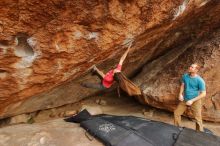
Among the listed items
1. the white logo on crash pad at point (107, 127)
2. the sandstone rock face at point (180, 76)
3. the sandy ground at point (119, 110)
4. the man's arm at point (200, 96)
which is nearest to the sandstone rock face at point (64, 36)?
the sandy ground at point (119, 110)

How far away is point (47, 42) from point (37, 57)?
13.8 inches

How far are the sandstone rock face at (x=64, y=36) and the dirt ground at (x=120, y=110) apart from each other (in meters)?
0.60

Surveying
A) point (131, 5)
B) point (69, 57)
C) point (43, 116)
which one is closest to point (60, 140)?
point (69, 57)

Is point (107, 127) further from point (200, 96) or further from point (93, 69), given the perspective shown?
point (200, 96)

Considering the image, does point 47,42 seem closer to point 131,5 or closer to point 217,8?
point 131,5

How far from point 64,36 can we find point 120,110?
321cm

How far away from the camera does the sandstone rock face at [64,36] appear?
4775mm

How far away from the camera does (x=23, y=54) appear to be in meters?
5.20

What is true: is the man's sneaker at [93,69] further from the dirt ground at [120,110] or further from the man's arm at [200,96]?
the man's arm at [200,96]

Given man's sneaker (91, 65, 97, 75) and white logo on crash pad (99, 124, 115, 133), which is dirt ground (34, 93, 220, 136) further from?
white logo on crash pad (99, 124, 115, 133)

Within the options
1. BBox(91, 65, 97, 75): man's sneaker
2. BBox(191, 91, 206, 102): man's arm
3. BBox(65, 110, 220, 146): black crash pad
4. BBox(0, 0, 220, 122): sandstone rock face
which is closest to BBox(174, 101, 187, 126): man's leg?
BBox(191, 91, 206, 102): man's arm

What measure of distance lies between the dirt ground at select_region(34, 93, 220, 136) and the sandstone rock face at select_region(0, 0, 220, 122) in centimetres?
60

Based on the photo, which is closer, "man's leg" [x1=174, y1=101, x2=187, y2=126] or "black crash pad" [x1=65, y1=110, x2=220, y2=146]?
"black crash pad" [x1=65, y1=110, x2=220, y2=146]

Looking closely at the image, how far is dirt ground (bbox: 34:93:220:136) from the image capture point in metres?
7.40
